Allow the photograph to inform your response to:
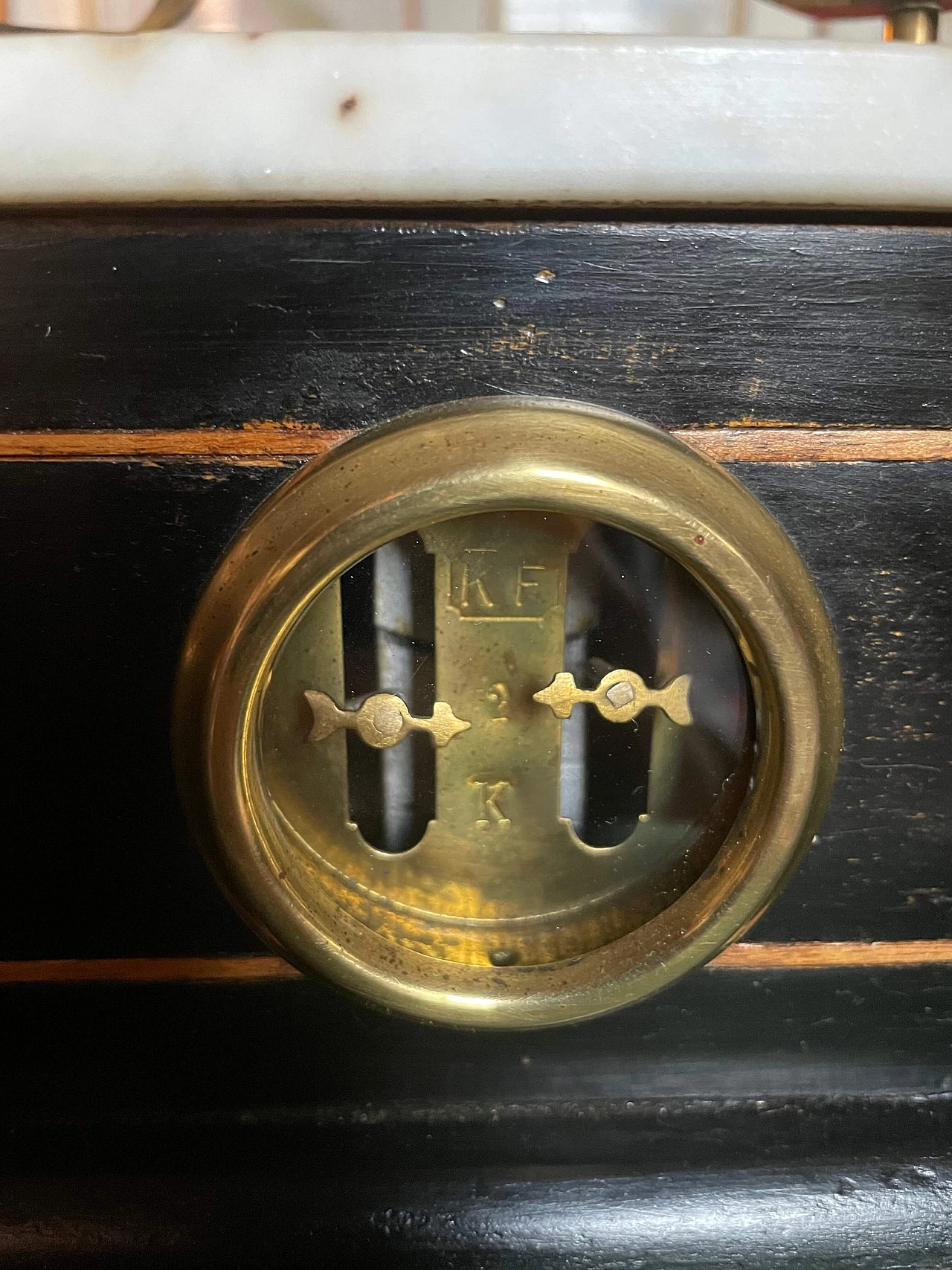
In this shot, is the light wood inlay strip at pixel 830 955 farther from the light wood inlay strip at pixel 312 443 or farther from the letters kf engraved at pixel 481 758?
the light wood inlay strip at pixel 312 443

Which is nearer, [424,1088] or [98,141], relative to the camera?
[98,141]

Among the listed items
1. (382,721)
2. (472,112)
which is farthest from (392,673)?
(472,112)

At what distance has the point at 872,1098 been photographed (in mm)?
601

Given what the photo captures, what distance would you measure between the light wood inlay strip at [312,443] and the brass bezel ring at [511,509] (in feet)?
0.05

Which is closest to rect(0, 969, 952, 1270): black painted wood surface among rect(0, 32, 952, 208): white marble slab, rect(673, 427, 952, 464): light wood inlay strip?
rect(673, 427, 952, 464): light wood inlay strip

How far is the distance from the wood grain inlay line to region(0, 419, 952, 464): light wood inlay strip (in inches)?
11.7

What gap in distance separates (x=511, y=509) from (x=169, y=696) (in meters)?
0.21

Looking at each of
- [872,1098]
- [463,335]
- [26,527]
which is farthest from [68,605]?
[872,1098]

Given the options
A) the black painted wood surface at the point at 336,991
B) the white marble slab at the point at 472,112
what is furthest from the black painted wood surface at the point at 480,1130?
the white marble slab at the point at 472,112

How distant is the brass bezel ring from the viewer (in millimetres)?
450

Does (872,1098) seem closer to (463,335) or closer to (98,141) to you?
(463,335)

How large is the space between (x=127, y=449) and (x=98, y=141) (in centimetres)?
14

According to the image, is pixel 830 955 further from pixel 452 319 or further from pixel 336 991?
pixel 452 319

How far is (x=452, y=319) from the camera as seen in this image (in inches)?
18.1
